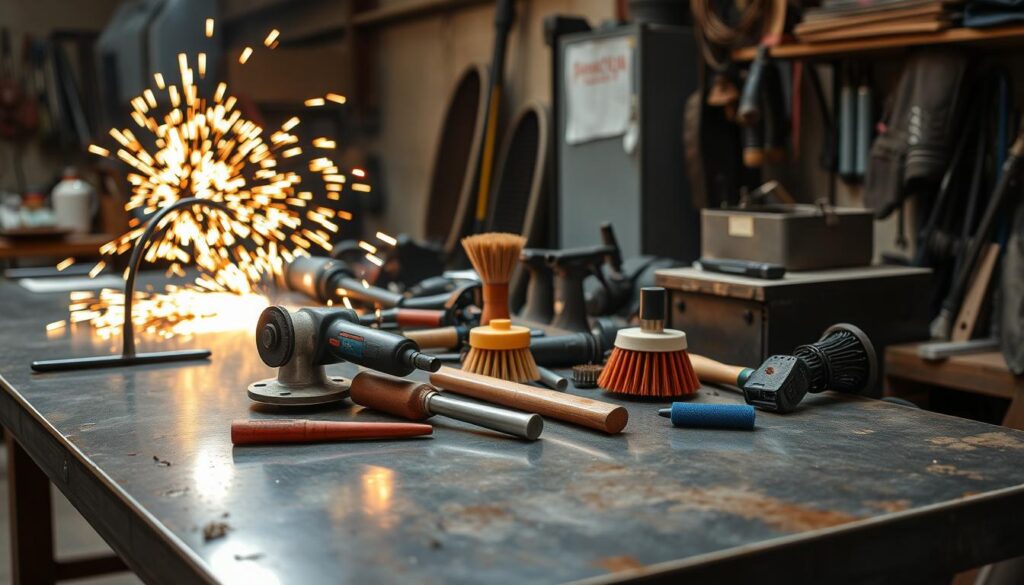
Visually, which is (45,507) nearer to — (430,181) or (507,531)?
(507,531)

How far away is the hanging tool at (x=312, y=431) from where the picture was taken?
1.36 metres

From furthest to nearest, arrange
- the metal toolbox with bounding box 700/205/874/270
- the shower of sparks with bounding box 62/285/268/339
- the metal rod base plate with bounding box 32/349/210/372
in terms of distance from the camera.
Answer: the metal toolbox with bounding box 700/205/874/270 → the shower of sparks with bounding box 62/285/268/339 → the metal rod base plate with bounding box 32/349/210/372

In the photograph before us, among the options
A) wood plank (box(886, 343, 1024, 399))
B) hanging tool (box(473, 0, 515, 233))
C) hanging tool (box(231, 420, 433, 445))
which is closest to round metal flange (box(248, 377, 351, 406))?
hanging tool (box(231, 420, 433, 445))

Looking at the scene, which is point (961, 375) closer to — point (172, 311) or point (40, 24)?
point (172, 311)

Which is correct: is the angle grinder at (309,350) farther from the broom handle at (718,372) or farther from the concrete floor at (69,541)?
the concrete floor at (69,541)

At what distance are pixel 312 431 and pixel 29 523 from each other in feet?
4.44

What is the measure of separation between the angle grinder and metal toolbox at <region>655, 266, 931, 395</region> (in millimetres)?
1019

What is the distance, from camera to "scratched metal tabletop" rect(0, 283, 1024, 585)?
3.19 feet

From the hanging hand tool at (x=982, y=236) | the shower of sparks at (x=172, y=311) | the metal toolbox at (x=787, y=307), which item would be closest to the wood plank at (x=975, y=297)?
the hanging hand tool at (x=982, y=236)

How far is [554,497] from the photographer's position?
113 centimetres

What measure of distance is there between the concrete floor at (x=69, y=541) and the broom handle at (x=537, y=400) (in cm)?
216

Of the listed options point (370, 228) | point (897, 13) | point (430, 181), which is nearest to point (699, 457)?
point (897, 13)

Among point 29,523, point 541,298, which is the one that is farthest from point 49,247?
point 541,298

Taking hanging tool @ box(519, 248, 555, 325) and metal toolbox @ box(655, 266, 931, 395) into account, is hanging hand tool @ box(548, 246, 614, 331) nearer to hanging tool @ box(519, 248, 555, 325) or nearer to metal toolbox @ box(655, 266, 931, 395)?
hanging tool @ box(519, 248, 555, 325)
